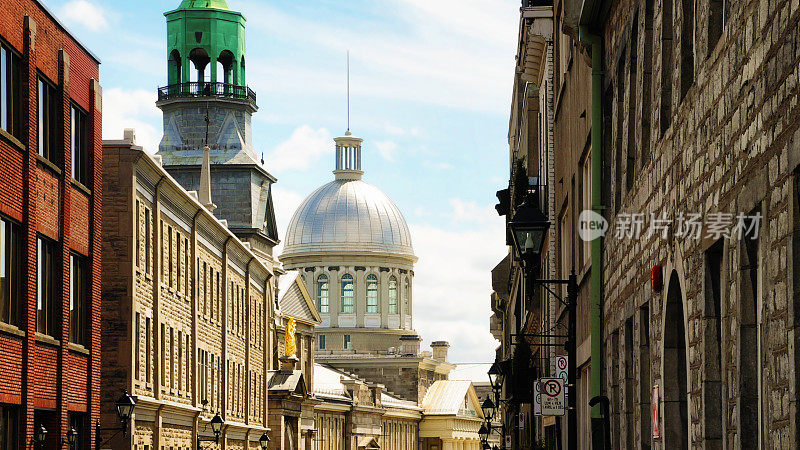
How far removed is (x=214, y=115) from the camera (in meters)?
83.9

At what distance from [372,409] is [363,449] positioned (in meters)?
4.12

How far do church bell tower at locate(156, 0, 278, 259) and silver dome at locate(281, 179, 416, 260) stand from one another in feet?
227

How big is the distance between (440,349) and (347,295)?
2286cm

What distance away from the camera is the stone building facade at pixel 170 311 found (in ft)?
129

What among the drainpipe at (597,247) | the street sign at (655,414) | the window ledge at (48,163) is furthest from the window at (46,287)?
the street sign at (655,414)

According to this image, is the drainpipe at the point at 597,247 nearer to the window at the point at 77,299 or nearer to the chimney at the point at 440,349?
the window at the point at 77,299

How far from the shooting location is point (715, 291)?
402 inches

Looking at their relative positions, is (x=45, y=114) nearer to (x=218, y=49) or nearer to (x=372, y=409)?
(x=218, y=49)

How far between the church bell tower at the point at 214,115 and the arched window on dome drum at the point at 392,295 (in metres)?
69.4

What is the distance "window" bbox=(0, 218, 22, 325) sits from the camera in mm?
A: 24859

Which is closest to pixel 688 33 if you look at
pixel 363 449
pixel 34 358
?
pixel 34 358

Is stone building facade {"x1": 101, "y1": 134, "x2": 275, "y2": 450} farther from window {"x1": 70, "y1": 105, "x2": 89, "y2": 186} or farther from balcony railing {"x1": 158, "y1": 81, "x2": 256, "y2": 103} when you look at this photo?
balcony railing {"x1": 158, "y1": 81, "x2": 256, "y2": 103}

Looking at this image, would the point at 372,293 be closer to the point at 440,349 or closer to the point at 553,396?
the point at 440,349

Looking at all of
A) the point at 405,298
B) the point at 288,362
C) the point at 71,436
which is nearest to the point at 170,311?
the point at 71,436
